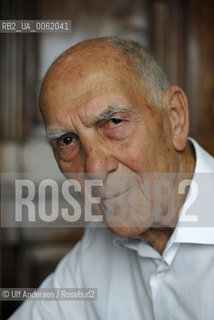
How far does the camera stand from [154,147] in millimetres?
545

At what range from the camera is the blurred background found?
126 centimetres

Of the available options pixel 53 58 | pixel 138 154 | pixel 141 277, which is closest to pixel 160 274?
pixel 141 277

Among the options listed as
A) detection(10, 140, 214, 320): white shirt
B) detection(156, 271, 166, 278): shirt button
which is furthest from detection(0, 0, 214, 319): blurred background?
detection(156, 271, 166, 278): shirt button

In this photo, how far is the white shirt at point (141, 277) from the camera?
0.55m

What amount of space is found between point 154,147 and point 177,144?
5 centimetres

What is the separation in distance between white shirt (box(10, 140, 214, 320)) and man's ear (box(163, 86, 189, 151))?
4 cm

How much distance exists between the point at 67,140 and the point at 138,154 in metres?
0.09

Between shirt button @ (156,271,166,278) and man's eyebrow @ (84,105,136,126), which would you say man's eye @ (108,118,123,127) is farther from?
shirt button @ (156,271,166,278)

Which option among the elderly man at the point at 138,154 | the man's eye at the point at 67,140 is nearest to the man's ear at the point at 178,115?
the elderly man at the point at 138,154

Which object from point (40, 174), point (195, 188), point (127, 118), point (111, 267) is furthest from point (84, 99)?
point (40, 174)

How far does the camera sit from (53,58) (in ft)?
4.13

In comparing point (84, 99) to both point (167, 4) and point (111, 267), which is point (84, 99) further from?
point (167, 4)

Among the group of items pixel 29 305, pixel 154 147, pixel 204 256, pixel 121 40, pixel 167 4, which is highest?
pixel 167 4

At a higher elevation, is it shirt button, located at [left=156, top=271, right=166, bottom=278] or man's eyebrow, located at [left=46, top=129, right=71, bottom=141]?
man's eyebrow, located at [left=46, top=129, right=71, bottom=141]
